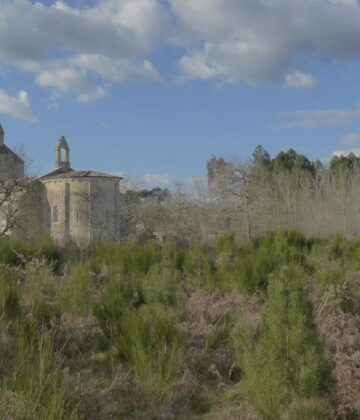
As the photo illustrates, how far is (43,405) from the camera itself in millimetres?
3252

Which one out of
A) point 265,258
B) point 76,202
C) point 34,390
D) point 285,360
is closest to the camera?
point 34,390

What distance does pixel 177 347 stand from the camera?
4.54 meters

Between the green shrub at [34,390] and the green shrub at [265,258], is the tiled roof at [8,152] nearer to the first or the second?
the green shrub at [265,258]

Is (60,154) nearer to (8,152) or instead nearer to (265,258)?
(8,152)

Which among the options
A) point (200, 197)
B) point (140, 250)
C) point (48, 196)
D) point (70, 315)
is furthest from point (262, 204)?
point (70, 315)

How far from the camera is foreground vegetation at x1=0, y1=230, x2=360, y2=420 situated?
3.78 m

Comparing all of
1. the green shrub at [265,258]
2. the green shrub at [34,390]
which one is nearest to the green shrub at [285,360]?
the green shrub at [34,390]

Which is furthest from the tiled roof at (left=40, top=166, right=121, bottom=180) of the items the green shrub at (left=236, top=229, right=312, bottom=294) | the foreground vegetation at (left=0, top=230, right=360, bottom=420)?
the foreground vegetation at (left=0, top=230, right=360, bottom=420)

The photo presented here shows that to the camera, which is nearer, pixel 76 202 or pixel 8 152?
pixel 76 202

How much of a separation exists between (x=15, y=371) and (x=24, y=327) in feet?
3.70

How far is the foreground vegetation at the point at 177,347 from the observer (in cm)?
378

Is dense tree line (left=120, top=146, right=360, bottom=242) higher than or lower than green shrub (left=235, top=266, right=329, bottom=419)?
higher

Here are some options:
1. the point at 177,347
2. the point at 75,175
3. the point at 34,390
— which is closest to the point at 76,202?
the point at 75,175

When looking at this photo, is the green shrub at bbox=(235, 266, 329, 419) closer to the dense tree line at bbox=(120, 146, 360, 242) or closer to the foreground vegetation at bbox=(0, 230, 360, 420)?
the foreground vegetation at bbox=(0, 230, 360, 420)
